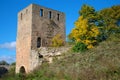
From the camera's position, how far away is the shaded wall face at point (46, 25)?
24.1m

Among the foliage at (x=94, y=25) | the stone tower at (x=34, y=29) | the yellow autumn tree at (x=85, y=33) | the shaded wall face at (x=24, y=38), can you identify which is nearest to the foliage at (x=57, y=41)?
the stone tower at (x=34, y=29)

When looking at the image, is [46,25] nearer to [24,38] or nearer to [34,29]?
[34,29]

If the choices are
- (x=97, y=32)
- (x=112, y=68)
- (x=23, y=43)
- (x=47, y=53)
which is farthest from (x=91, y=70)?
(x=23, y=43)

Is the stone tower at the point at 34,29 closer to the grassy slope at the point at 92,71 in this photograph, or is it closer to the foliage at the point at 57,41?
the foliage at the point at 57,41

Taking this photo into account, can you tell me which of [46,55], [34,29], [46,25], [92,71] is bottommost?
[92,71]

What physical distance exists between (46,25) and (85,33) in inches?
247

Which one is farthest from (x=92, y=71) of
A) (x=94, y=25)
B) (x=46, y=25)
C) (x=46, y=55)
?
(x=46, y=25)

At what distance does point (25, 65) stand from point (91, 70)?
14400mm

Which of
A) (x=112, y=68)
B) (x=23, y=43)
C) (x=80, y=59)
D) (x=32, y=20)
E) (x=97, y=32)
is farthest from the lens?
(x=23, y=43)

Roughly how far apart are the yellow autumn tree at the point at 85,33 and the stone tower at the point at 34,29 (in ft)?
15.9

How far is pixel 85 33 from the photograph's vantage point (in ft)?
67.2

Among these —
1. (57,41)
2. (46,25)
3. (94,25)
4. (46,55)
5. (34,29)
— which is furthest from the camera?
(46,25)

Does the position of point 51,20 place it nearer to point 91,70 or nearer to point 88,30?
point 88,30

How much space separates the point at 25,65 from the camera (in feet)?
78.5
